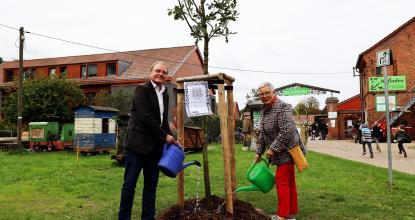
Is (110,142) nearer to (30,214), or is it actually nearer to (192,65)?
(30,214)

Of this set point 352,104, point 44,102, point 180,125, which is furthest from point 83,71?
point 180,125

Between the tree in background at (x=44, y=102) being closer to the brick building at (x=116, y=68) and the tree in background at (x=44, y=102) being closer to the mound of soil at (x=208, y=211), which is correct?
the brick building at (x=116, y=68)

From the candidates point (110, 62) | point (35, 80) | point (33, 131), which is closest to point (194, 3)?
point (33, 131)

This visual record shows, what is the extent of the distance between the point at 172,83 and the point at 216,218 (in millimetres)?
31665

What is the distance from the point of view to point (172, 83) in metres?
36.3

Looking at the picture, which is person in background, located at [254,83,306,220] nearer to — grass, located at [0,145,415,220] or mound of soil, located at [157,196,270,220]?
mound of soil, located at [157,196,270,220]

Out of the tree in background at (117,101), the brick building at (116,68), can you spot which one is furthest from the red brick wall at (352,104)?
the tree in background at (117,101)

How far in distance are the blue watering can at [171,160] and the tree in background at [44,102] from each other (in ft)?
86.0

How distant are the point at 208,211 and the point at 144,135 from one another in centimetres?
133

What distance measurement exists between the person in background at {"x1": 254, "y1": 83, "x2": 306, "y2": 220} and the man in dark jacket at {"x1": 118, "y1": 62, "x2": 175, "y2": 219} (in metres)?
1.35

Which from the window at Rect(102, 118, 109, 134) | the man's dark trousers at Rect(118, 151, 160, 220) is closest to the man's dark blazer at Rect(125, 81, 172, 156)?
the man's dark trousers at Rect(118, 151, 160, 220)

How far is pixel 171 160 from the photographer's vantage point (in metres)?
A: 4.66

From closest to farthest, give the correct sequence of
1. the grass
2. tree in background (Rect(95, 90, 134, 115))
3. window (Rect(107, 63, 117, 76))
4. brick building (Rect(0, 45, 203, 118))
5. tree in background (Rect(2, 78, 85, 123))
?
the grass < tree in background (Rect(2, 78, 85, 123)) < tree in background (Rect(95, 90, 134, 115)) < brick building (Rect(0, 45, 203, 118)) < window (Rect(107, 63, 117, 76))

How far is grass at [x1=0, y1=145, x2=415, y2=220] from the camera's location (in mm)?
6254
